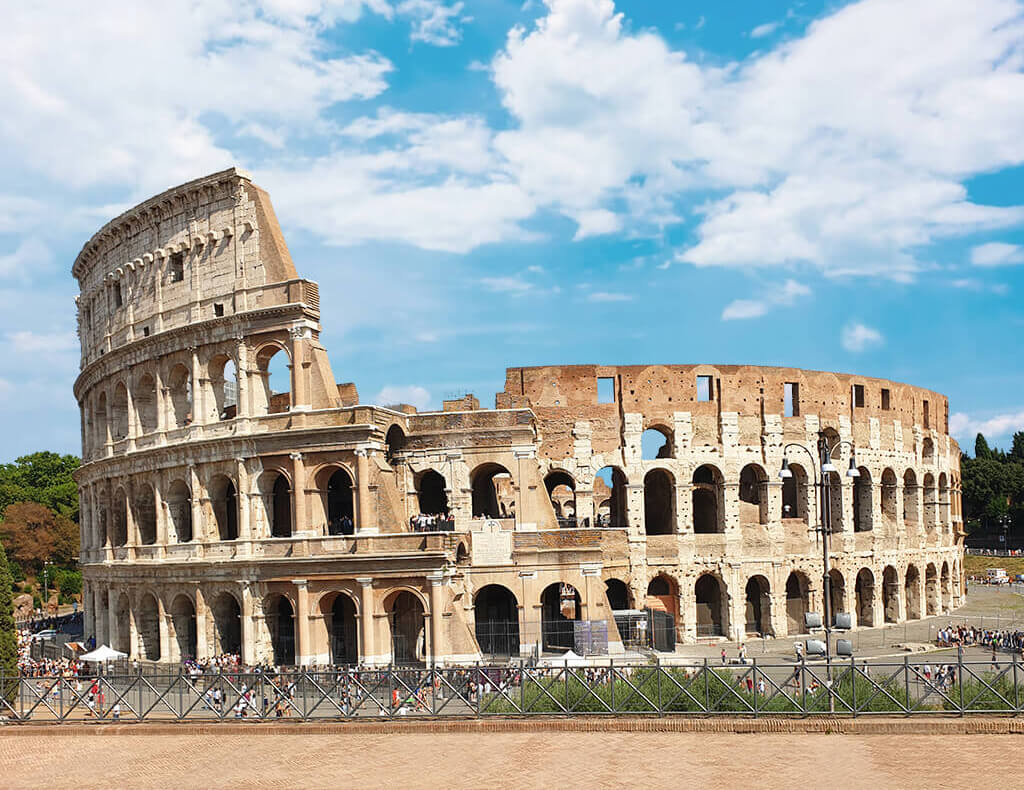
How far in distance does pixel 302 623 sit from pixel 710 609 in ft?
63.1

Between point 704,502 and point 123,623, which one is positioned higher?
point 704,502

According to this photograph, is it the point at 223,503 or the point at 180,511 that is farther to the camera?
the point at 180,511

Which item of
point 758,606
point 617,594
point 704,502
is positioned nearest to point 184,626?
point 617,594

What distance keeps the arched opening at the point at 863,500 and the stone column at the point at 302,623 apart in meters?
28.9

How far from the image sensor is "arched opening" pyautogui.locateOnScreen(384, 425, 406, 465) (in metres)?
38.4

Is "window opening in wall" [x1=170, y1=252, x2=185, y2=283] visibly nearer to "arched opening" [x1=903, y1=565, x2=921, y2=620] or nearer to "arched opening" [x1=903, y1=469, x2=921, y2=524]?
"arched opening" [x1=903, y1=469, x2=921, y2=524]

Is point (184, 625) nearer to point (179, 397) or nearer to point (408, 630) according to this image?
point (179, 397)

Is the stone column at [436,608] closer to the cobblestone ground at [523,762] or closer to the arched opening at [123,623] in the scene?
the cobblestone ground at [523,762]

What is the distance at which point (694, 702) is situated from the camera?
20.7 metres

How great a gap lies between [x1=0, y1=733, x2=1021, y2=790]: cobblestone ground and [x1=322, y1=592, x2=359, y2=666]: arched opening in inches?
544

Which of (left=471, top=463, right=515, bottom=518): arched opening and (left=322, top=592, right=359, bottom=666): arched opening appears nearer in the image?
(left=322, top=592, right=359, bottom=666): arched opening

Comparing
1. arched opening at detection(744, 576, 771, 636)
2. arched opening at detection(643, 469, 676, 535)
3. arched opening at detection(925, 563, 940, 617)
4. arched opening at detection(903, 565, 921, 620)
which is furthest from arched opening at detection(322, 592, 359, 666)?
arched opening at detection(925, 563, 940, 617)

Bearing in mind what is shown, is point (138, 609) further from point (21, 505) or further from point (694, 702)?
point (21, 505)

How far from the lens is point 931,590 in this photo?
53500 millimetres
